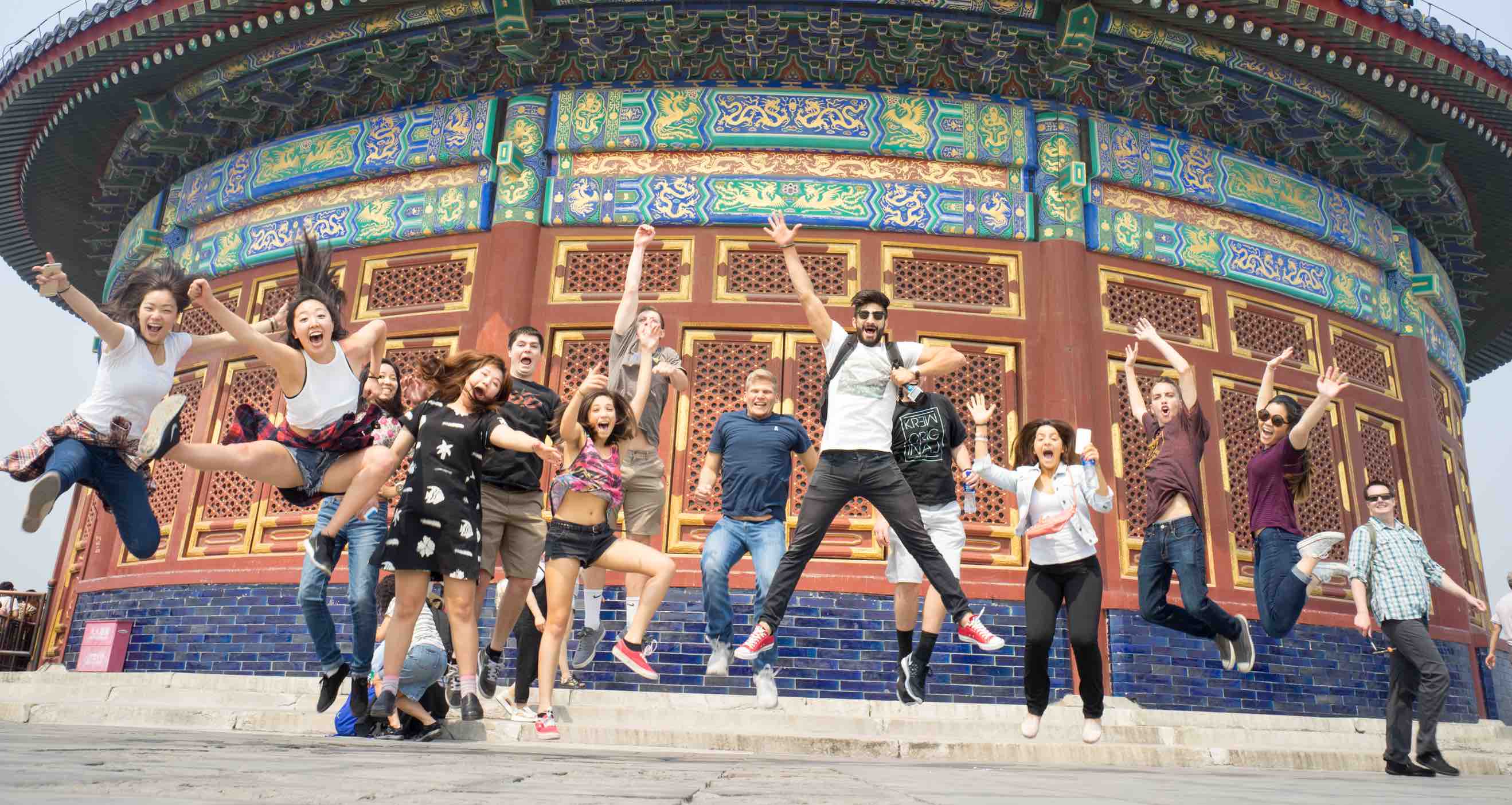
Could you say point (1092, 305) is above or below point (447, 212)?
below

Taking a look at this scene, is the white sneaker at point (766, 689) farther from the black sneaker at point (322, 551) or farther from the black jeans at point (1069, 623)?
the black sneaker at point (322, 551)

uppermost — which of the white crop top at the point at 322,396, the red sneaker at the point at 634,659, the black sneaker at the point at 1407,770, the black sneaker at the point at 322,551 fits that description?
the white crop top at the point at 322,396

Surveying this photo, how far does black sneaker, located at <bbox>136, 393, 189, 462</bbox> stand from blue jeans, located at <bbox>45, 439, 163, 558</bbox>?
32cm

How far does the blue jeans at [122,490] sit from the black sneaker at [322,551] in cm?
66

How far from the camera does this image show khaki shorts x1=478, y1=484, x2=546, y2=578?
5.21 metres

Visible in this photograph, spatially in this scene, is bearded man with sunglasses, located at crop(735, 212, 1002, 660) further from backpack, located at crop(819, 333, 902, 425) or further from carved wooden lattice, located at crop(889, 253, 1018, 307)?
carved wooden lattice, located at crop(889, 253, 1018, 307)

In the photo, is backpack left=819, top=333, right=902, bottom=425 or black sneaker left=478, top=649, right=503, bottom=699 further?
black sneaker left=478, top=649, right=503, bottom=699

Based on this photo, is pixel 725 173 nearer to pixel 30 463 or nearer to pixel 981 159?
pixel 981 159

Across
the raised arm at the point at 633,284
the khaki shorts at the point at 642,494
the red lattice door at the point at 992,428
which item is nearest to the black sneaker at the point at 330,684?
the khaki shorts at the point at 642,494

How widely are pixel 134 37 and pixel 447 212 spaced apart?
333 centimetres

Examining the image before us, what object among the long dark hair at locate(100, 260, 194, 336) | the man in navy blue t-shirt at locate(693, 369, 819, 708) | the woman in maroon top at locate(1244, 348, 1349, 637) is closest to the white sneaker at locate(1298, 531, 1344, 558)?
the woman in maroon top at locate(1244, 348, 1349, 637)

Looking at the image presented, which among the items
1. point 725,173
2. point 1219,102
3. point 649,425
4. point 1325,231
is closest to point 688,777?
point 649,425

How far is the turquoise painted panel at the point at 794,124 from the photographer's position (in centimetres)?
995

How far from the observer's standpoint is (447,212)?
10.1 metres
